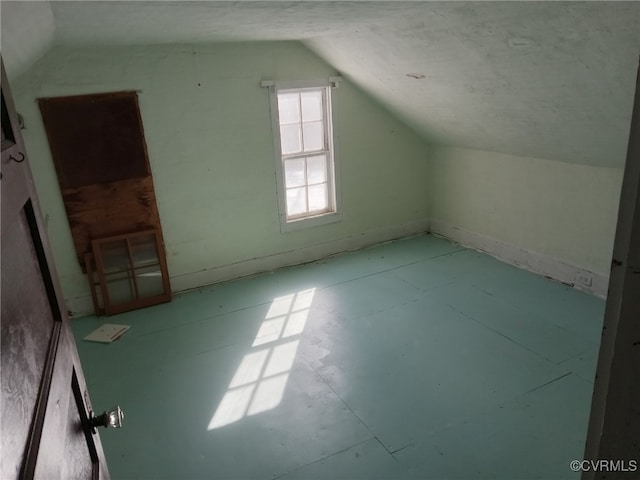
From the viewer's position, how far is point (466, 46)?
3.23 metres

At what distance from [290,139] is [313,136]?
0.27 meters

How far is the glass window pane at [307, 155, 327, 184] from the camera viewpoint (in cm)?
514

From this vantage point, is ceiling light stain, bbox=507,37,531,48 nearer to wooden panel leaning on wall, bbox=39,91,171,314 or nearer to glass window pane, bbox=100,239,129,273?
wooden panel leaning on wall, bbox=39,91,171,314

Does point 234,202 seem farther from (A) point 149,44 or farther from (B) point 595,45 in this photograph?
(B) point 595,45

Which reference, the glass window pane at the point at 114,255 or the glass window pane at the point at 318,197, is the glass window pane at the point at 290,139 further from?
the glass window pane at the point at 114,255

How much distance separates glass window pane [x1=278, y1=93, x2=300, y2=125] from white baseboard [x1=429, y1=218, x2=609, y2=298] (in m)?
2.31

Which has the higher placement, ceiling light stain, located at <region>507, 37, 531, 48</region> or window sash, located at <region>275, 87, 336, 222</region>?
ceiling light stain, located at <region>507, 37, 531, 48</region>

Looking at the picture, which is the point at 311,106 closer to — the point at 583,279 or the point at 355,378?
the point at 355,378

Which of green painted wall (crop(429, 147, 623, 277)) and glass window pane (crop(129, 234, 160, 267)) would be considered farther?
glass window pane (crop(129, 234, 160, 267))

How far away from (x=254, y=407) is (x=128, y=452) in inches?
30.3

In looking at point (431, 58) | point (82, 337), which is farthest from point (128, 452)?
point (431, 58)

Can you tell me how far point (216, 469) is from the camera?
99.7 inches
